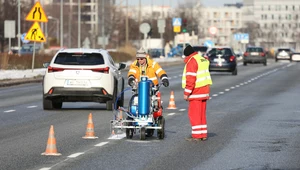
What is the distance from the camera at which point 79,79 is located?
2555cm

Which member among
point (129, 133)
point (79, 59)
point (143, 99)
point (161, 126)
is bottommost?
point (129, 133)

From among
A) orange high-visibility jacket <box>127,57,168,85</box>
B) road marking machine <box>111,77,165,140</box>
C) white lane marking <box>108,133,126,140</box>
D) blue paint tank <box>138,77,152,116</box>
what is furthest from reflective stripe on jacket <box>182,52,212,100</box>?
white lane marking <box>108,133,126,140</box>

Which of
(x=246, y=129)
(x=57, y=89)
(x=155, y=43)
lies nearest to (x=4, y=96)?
(x=57, y=89)

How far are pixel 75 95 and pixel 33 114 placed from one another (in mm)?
1300

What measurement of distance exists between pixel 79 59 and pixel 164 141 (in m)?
8.99

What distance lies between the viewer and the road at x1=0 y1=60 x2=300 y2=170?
14.1 meters

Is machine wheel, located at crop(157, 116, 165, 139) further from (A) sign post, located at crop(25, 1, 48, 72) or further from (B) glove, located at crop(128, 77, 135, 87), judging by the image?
(A) sign post, located at crop(25, 1, 48, 72)

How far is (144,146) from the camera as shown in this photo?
16.5 meters

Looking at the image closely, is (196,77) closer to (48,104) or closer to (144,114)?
(144,114)

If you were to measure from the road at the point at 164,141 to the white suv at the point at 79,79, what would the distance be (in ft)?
1.27

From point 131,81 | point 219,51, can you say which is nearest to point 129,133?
point 131,81

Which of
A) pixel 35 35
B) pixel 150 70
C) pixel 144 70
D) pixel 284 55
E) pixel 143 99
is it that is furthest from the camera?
pixel 284 55

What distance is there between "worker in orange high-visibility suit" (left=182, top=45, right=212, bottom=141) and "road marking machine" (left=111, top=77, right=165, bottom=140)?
52cm

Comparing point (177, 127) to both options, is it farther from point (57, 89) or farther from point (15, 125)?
point (57, 89)
